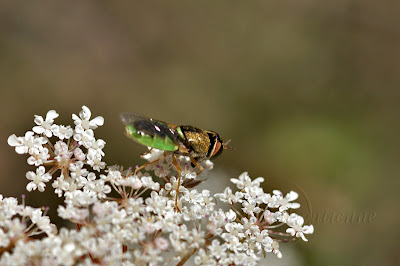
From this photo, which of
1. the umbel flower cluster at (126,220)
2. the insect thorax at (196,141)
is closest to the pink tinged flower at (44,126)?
the umbel flower cluster at (126,220)

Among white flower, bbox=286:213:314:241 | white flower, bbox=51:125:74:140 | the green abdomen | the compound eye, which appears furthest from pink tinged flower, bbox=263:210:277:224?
white flower, bbox=51:125:74:140

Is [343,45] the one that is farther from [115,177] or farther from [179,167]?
[115,177]

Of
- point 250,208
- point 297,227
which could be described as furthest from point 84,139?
point 297,227

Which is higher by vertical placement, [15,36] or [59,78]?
[15,36]

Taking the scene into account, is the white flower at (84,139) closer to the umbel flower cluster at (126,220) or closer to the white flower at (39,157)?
the umbel flower cluster at (126,220)

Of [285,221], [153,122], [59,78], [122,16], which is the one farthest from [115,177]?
[122,16]

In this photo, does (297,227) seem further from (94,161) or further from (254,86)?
(254,86)
